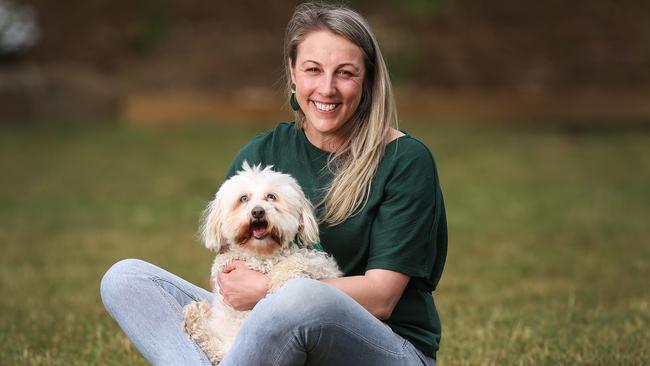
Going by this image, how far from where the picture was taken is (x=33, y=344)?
202 inches

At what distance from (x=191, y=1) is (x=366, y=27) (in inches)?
665

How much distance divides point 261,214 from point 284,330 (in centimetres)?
48

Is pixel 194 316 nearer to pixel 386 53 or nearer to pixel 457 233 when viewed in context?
pixel 457 233

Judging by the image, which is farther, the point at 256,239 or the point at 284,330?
the point at 256,239

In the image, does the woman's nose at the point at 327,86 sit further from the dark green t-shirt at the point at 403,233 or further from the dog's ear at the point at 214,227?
the dog's ear at the point at 214,227

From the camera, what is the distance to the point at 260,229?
3527mm

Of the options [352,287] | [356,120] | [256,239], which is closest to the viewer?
[352,287]

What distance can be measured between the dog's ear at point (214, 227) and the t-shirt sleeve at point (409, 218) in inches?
22.9

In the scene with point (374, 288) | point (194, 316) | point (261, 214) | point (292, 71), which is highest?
point (292, 71)

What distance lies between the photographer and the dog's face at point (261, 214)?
138 inches

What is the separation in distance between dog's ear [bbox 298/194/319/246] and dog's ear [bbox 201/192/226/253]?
0.31 m

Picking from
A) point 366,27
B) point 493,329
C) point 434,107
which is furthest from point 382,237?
point 434,107

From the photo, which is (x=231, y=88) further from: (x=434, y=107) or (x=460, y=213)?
(x=460, y=213)

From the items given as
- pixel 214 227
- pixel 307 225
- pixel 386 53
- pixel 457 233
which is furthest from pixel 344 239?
pixel 386 53
